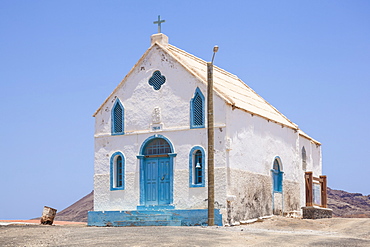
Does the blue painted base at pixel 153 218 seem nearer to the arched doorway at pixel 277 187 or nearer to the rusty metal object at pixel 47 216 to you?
the rusty metal object at pixel 47 216

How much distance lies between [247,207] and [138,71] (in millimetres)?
7328

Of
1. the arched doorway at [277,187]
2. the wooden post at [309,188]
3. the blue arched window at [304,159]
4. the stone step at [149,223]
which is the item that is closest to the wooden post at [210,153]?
the stone step at [149,223]

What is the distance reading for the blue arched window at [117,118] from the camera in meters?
27.7

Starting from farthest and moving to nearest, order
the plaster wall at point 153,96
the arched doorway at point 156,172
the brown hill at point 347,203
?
the brown hill at point 347,203
the plaster wall at point 153,96
the arched doorway at point 156,172

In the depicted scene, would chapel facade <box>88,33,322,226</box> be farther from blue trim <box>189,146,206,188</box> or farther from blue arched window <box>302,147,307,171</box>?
blue arched window <box>302,147,307,171</box>

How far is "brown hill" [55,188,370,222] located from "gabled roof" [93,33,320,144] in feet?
65.7

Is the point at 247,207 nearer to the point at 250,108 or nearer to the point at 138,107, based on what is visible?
the point at 250,108

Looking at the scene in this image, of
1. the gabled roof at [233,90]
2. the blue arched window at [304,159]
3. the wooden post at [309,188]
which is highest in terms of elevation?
the gabled roof at [233,90]

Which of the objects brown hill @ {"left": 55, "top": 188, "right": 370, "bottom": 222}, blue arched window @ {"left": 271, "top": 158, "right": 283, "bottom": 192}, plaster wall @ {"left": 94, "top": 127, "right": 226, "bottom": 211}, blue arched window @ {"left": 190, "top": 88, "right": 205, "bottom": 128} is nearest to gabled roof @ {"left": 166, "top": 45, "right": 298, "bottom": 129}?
blue arched window @ {"left": 190, "top": 88, "right": 205, "bottom": 128}

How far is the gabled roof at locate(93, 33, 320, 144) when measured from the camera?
86.8 feet

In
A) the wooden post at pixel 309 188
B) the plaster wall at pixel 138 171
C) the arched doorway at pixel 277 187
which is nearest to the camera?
the plaster wall at pixel 138 171

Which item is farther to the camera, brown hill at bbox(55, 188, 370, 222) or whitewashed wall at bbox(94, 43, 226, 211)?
brown hill at bbox(55, 188, 370, 222)

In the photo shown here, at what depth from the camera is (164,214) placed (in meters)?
25.6

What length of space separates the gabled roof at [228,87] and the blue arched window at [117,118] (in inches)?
25.0
